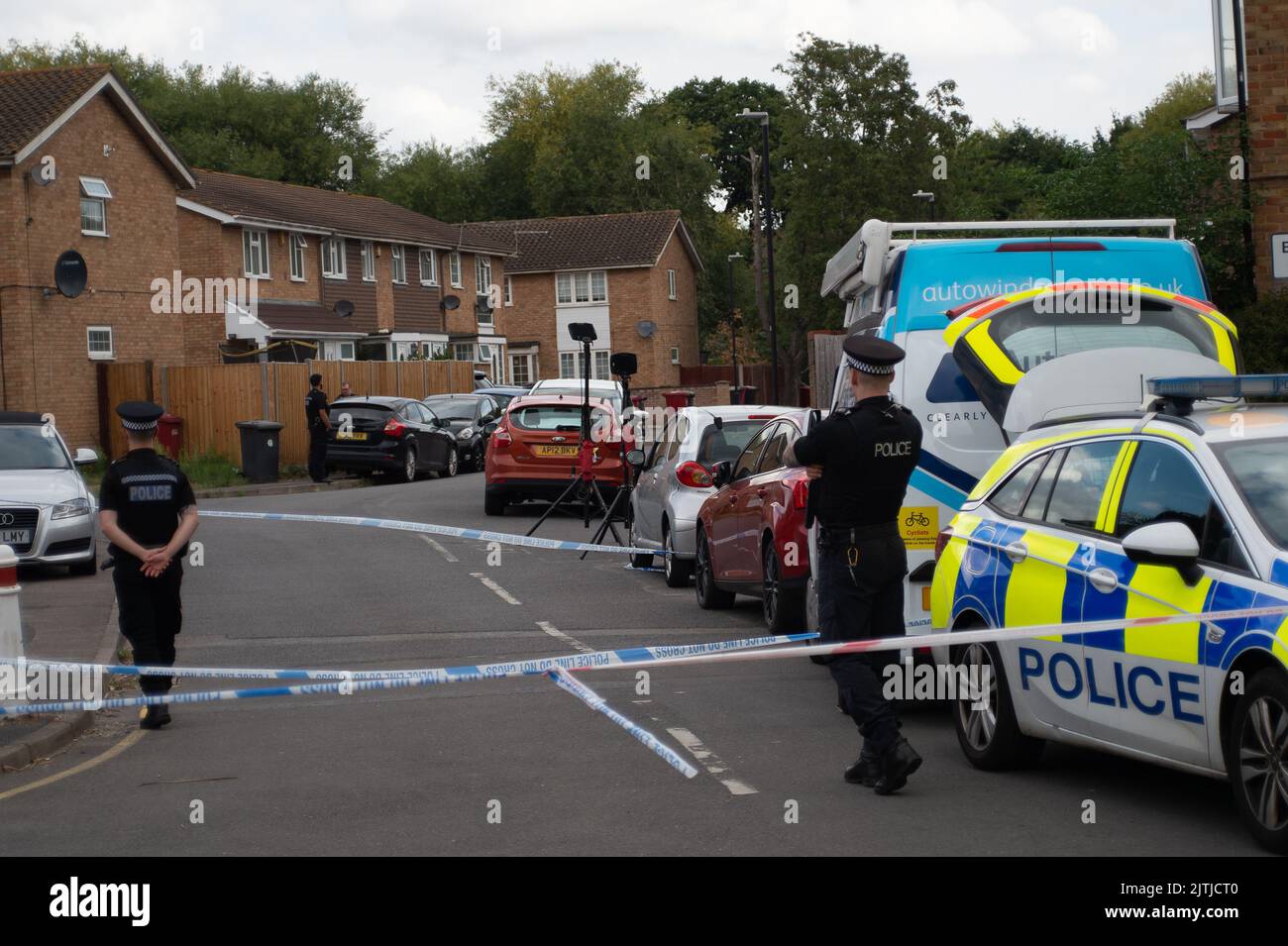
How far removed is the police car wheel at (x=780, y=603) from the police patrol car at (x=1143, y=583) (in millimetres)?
3530

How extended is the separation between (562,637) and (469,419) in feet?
80.7

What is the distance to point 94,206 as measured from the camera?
1574 inches

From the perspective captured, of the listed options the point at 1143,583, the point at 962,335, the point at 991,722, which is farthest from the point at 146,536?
the point at 1143,583

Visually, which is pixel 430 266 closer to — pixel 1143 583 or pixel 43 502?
pixel 43 502

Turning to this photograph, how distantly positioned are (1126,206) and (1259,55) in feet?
7.96

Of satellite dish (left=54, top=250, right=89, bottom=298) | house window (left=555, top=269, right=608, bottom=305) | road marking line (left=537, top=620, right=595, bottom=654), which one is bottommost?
road marking line (left=537, top=620, right=595, bottom=654)

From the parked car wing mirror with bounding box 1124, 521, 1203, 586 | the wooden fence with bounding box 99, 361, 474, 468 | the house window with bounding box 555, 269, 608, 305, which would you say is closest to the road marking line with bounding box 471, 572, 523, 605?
the parked car wing mirror with bounding box 1124, 521, 1203, 586

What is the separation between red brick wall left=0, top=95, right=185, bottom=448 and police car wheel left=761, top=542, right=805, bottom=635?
28447 millimetres

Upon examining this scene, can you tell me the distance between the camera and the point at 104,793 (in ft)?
26.9

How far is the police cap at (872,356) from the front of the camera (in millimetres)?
7687

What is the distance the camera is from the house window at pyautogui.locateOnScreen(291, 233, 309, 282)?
53.7 metres

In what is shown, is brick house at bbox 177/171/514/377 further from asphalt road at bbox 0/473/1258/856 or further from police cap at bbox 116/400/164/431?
police cap at bbox 116/400/164/431

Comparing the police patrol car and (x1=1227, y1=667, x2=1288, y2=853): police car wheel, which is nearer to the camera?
(x1=1227, y1=667, x2=1288, y2=853): police car wheel
